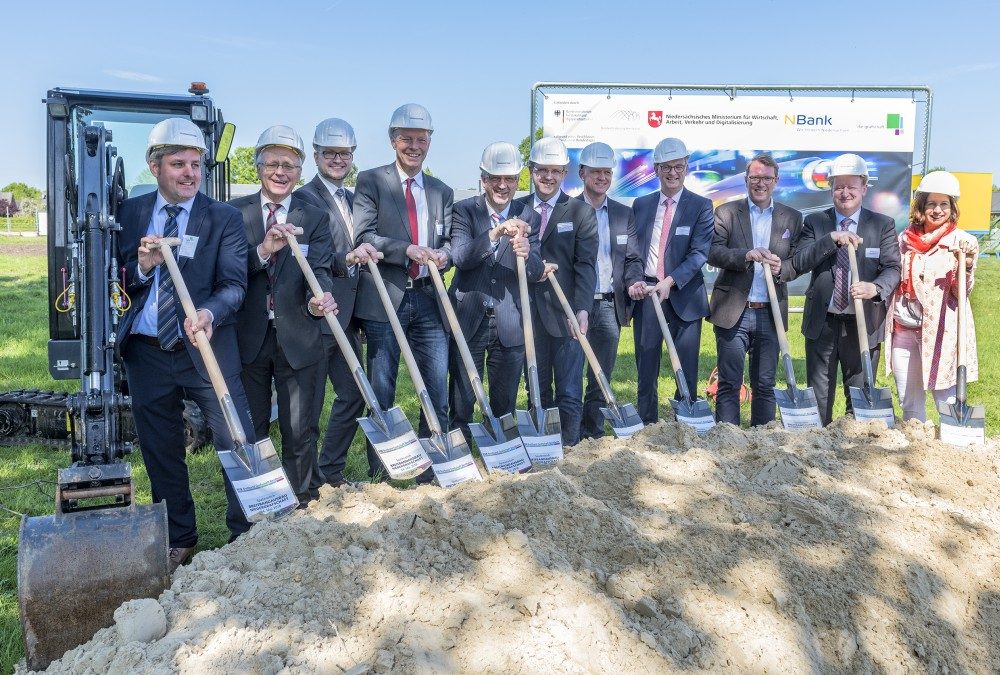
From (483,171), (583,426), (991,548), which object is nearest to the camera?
(991,548)

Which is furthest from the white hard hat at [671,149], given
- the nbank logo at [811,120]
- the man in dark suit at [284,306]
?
the nbank logo at [811,120]

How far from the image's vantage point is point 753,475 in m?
4.27

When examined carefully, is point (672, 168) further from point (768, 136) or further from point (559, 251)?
point (768, 136)

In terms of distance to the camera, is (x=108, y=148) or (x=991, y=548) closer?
(x=991, y=548)

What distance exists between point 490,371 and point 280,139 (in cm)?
205

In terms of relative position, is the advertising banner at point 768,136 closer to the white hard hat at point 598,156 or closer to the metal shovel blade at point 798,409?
the white hard hat at point 598,156

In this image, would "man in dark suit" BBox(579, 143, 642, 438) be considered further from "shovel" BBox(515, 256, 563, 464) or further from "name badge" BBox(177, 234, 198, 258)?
"name badge" BBox(177, 234, 198, 258)

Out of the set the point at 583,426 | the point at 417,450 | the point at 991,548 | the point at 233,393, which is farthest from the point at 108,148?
the point at 991,548

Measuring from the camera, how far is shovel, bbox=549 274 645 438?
5480 mm

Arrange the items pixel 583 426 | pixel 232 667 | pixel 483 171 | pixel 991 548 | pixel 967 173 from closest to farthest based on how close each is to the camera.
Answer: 1. pixel 232 667
2. pixel 991 548
3. pixel 483 171
4. pixel 583 426
5. pixel 967 173

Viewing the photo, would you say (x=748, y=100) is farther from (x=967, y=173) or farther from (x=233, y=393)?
(x=233, y=393)

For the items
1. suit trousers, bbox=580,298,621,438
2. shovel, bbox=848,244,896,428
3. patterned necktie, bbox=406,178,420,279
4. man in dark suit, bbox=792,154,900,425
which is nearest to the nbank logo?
man in dark suit, bbox=792,154,900,425

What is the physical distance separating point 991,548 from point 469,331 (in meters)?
3.11

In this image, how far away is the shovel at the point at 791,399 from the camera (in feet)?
18.0
